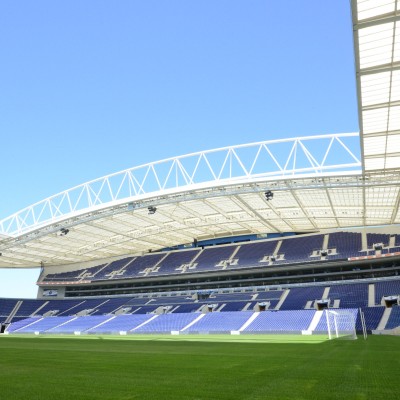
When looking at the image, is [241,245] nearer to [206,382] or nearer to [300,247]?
[300,247]

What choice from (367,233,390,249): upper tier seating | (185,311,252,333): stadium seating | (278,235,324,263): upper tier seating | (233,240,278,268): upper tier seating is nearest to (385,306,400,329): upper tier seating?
(367,233,390,249): upper tier seating

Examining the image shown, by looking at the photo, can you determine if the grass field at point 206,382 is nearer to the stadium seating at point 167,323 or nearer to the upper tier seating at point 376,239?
the stadium seating at point 167,323

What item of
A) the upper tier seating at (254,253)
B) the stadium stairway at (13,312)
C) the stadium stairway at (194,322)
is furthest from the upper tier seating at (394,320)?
the stadium stairway at (13,312)

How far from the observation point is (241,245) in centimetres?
5609

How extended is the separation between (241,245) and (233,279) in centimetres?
581

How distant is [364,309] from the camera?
118 ft

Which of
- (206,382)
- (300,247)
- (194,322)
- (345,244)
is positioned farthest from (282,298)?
(206,382)

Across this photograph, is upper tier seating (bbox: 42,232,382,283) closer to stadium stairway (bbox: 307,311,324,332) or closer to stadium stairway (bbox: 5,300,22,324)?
stadium stairway (bbox: 5,300,22,324)

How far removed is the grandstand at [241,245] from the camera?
2527 cm

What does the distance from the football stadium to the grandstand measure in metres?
0.17

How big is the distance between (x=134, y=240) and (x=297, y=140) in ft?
109

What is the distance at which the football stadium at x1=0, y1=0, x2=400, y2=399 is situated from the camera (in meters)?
8.49

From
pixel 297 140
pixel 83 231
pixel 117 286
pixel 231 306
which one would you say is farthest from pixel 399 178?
pixel 117 286

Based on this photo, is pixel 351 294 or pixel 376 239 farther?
pixel 376 239
